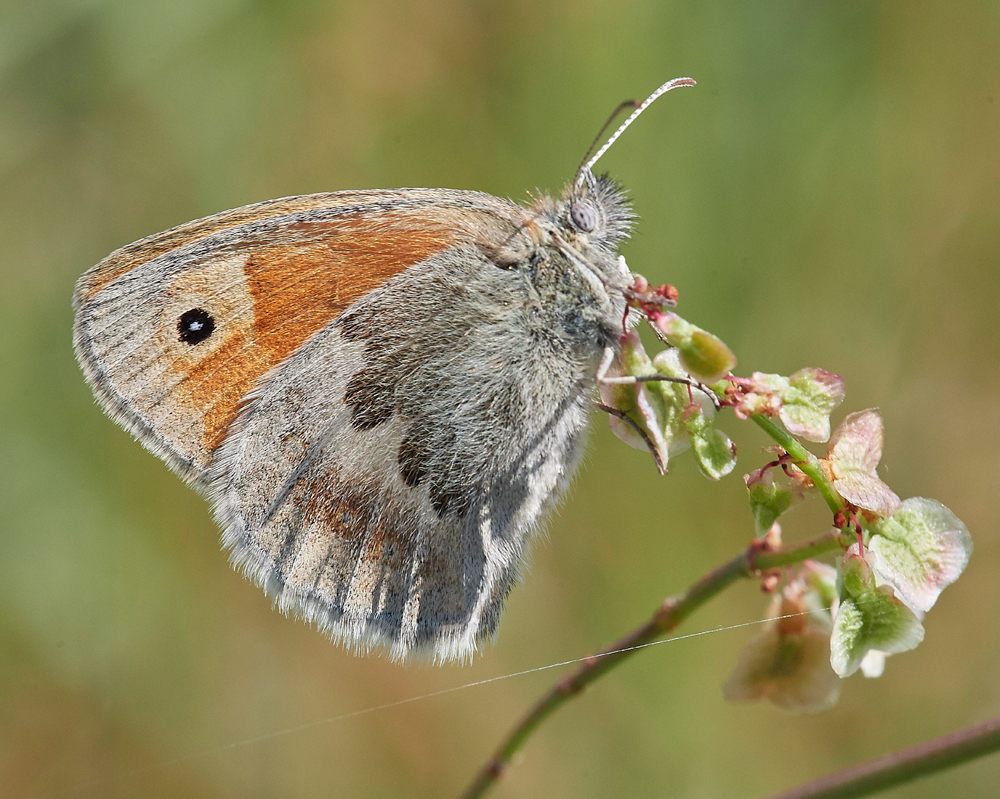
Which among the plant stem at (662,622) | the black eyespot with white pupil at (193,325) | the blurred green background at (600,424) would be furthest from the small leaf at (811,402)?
the blurred green background at (600,424)

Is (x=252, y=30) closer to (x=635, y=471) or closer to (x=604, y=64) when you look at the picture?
(x=604, y=64)

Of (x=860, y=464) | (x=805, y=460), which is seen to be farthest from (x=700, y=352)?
(x=860, y=464)

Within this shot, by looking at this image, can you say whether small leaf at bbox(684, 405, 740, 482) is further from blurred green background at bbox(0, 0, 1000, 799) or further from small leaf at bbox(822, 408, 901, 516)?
blurred green background at bbox(0, 0, 1000, 799)

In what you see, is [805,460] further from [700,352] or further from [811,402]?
[700,352]

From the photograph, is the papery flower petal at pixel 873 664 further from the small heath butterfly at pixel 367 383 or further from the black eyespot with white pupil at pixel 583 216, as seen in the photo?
the black eyespot with white pupil at pixel 583 216

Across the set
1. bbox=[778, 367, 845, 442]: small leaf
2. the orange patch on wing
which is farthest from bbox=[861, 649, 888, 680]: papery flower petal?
the orange patch on wing
